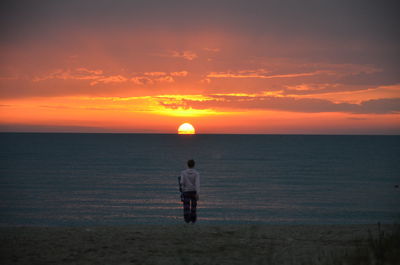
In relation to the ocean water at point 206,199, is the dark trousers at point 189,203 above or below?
above

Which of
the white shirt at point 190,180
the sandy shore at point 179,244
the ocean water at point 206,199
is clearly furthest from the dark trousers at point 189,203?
the ocean water at point 206,199

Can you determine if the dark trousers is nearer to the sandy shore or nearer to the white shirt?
the white shirt

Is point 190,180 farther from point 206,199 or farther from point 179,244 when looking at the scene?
point 206,199

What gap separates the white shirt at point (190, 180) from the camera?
44.5 feet

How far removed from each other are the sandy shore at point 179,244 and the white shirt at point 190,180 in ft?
4.00

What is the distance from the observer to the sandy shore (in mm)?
9297

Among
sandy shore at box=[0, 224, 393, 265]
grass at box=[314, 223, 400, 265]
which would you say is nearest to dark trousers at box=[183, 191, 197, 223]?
sandy shore at box=[0, 224, 393, 265]

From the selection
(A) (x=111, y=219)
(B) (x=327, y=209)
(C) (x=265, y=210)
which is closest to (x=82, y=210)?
(A) (x=111, y=219)

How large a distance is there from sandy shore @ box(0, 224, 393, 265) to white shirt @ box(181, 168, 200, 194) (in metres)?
1.22

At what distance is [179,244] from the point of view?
35.3ft

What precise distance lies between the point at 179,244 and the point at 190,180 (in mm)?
3158

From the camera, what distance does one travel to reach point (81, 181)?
6106 centimetres

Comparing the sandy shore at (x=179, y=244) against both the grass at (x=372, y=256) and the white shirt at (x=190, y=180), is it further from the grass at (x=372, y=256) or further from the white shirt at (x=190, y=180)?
the white shirt at (x=190, y=180)

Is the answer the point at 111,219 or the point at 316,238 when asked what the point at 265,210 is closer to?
the point at 111,219
